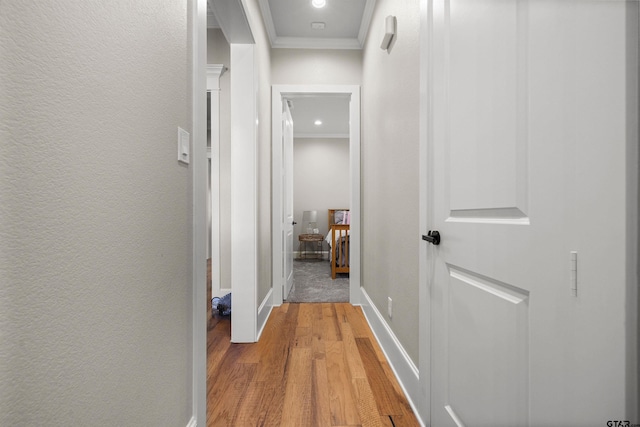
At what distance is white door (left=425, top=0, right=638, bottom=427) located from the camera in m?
0.58

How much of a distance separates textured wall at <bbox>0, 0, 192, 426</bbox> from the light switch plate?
1.2 inches

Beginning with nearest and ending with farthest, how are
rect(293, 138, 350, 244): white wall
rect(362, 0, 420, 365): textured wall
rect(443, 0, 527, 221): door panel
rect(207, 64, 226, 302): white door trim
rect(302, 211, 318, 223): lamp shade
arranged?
rect(443, 0, 527, 221): door panel → rect(362, 0, 420, 365): textured wall → rect(207, 64, 226, 302): white door trim → rect(302, 211, 318, 223): lamp shade → rect(293, 138, 350, 244): white wall

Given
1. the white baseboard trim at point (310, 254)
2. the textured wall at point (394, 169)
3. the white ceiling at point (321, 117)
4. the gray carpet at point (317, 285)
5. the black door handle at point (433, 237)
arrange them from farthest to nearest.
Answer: the white baseboard trim at point (310, 254), the white ceiling at point (321, 117), the gray carpet at point (317, 285), the textured wall at point (394, 169), the black door handle at point (433, 237)

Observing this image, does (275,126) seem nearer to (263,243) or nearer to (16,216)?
(263,243)

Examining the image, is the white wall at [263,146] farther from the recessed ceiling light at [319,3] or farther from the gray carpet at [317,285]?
the gray carpet at [317,285]

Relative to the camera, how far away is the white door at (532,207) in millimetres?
579

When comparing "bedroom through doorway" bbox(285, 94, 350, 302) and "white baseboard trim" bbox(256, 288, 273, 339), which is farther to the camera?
"bedroom through doorway" bbox(285, 94, 350, 302)

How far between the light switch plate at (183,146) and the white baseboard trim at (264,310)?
1624 mm

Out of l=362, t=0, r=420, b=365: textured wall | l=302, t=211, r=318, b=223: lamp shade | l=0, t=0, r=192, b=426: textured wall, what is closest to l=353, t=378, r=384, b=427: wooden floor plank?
l=362, t=0, r=420, b=365: textured wall

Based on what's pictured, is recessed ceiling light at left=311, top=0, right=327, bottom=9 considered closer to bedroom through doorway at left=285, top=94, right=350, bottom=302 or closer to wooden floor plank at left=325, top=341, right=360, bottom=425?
wooden floor plank at left=325, top=341, right=360, bottom=425

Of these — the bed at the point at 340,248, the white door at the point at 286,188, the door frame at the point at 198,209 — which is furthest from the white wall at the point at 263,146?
the bed at the point at 340,248

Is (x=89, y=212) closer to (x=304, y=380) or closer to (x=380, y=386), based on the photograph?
(x=304, y=380)

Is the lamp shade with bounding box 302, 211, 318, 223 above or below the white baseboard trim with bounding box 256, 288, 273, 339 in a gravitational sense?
above

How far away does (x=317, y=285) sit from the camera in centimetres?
403
